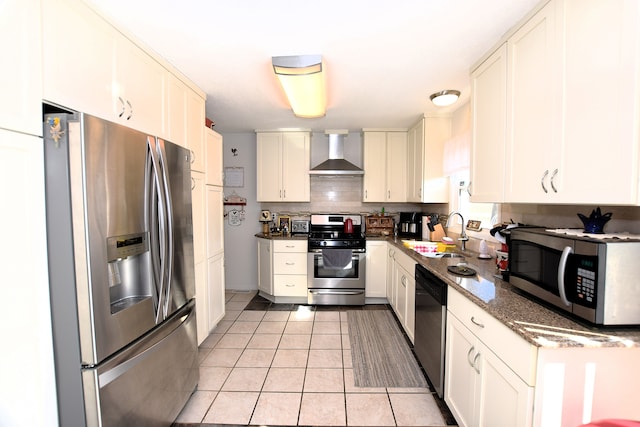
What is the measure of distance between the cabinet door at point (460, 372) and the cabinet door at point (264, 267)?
7.68 ft

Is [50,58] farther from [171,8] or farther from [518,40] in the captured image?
[518,40]

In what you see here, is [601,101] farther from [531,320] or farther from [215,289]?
[215,289]

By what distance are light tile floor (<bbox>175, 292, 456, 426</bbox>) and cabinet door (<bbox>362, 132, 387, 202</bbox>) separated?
1.77 m

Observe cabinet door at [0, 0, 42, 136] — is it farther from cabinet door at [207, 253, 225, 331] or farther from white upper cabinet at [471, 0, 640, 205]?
white upper cabinet at [471, 0, 640, 205]

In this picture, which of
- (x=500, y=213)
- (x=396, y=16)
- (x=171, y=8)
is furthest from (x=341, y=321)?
(x=171, y=8)

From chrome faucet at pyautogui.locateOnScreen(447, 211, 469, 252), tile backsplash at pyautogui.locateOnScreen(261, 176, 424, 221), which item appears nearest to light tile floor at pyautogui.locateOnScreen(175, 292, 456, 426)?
chrome faucet at pyautogui.locateOnScreen(447, 211, 469, 252)

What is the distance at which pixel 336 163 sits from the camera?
3.62 metres

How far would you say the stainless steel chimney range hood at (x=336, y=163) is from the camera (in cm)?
351

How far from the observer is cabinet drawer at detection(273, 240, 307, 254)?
3412 mm

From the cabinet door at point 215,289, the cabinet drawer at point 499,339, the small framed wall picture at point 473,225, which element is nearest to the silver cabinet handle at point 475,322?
the cabinet drawer at point 499,339

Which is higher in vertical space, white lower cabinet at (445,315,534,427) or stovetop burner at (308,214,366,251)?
stovetop burner at (308,214,366,251)

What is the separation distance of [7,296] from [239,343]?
6.21ft

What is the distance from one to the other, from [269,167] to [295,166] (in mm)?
365

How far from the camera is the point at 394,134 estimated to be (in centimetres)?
359
